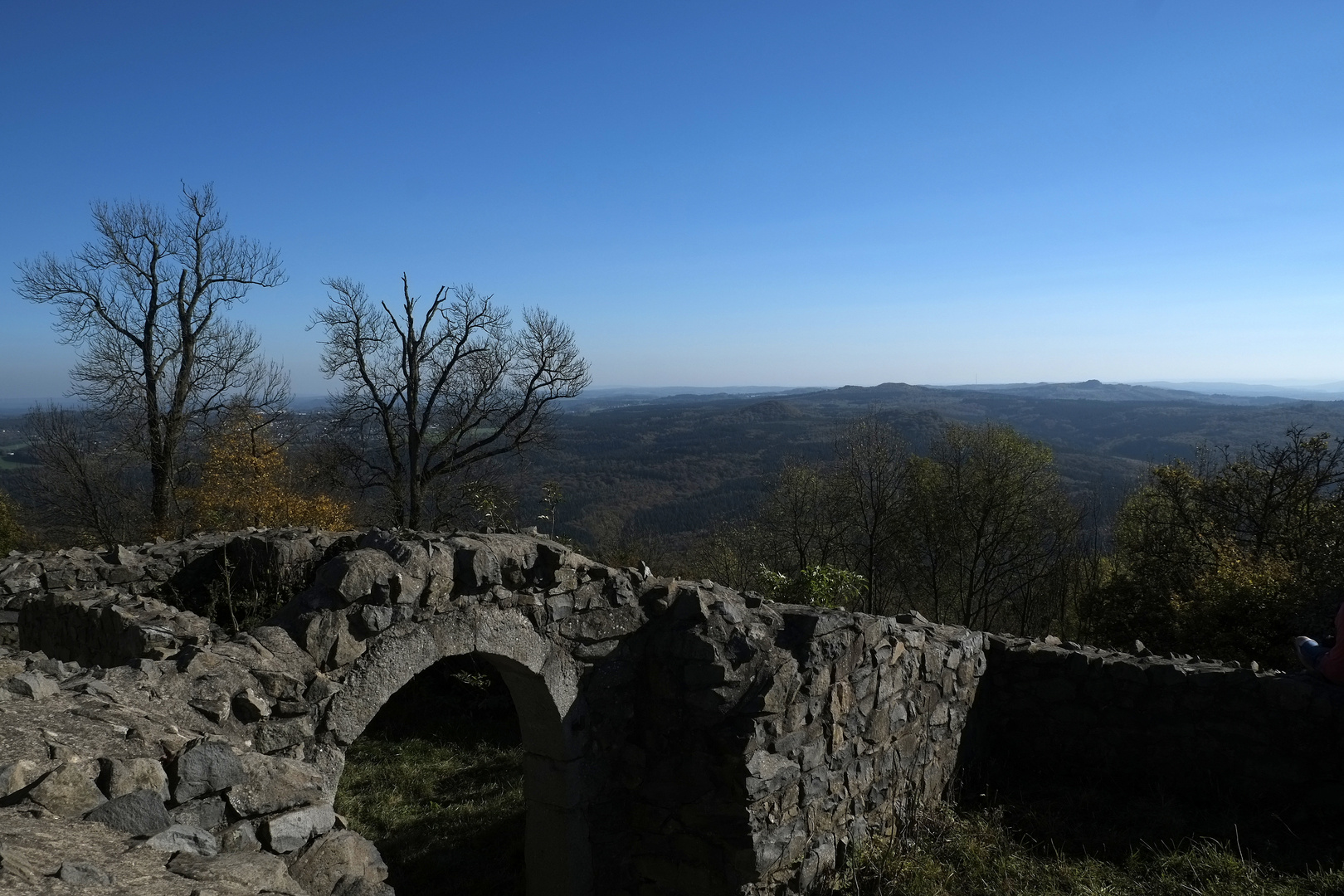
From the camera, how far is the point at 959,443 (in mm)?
24562

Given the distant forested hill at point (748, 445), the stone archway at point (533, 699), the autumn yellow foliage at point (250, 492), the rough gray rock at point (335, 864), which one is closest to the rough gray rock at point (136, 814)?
the rough gray rock at point (335, 864)

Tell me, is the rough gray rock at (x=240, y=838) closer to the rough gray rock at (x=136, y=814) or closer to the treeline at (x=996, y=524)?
the rough gray rock at (x=136, y=814)

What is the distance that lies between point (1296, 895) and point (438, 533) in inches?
234

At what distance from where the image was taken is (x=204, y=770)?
3.11 m

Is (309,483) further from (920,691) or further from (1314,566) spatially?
(1314,566)

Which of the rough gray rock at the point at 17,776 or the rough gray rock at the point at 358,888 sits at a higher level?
the rough gray rock at the point at 17,776

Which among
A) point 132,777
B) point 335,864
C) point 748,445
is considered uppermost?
point 132,777

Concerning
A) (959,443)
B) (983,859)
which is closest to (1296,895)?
(983,859)

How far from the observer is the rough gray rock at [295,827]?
3.21 meters

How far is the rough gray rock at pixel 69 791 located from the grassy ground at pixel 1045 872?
4797 millimetres

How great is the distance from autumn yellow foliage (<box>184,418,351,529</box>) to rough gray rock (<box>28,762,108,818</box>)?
17277 mm

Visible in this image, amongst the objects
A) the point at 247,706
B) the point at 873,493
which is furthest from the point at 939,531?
the point at 247,706

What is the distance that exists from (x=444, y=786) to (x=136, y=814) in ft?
19.3

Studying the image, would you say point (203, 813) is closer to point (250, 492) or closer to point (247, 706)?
point (247, 706)
